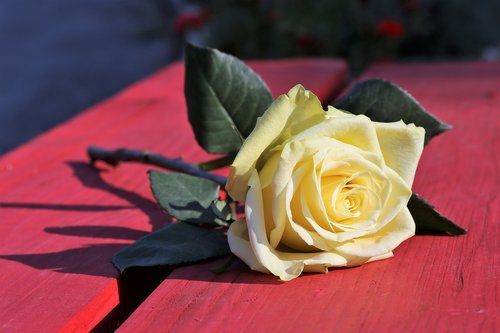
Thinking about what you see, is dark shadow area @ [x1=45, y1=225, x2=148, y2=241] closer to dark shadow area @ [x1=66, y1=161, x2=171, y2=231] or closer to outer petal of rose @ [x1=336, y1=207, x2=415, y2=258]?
dark shadow area @ [x1=66, y1=161, x2=171, y2=231]

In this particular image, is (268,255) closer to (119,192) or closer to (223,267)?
(223,267)

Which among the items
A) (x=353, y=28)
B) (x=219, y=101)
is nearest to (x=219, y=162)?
(x=219, y=101)

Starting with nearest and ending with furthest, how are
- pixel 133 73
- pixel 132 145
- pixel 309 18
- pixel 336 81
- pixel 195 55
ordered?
pixel 195 55 < pixel 132 145 < pixel 336 81 < pixel 309 18 < pixel 133 73

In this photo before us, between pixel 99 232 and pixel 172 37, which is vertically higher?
pixel 99 232

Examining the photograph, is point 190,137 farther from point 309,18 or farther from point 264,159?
point 309,18

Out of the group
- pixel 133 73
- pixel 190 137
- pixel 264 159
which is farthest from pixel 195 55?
pixel 133 73

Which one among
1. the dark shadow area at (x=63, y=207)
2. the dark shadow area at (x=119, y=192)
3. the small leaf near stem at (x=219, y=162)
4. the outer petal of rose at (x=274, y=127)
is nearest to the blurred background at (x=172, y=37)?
the dark shadow area at (x=119, y=192)

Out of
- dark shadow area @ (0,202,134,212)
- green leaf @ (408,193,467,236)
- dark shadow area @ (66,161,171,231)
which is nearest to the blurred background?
dark shadow area @ (66,161,171,231)
